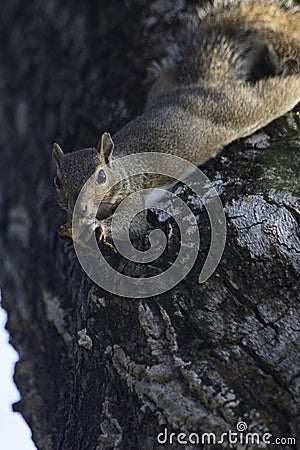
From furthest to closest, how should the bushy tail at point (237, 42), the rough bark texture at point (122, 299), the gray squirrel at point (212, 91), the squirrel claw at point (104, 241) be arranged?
the bushy tail at point (237, 42)
the gray squirrel at point (212, 91)
the squirrel claw at point (104, 241)
the rough bark texture at point (122, 299)

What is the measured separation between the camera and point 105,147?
Answer: 1862 mm

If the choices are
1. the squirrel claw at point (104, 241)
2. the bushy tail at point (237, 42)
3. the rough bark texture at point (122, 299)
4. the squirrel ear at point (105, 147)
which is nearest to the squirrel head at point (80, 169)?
the squirrel ear at point (105, 147)

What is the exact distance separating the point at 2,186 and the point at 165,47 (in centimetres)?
86

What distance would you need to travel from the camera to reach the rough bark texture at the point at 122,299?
1301mm

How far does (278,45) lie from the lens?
2143 mm

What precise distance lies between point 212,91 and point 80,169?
1.97ft

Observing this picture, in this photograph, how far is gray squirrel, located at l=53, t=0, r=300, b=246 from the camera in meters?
1.96

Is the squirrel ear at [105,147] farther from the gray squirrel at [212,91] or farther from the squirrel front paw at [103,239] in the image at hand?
the squirrel front paw at [103,239]

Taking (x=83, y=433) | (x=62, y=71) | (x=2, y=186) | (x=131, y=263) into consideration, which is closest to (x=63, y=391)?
(x=83, y=433)

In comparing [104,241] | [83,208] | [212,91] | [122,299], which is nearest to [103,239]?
[104,241]

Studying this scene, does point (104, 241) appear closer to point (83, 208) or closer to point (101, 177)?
point (83, 208)

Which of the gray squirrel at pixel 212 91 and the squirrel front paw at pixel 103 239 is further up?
the gray squirrel at pixel 212 91

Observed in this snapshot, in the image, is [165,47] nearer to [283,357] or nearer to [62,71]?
[62,71]

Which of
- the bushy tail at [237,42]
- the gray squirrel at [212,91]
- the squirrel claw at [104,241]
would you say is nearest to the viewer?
the squirrel claw at [104,241]
